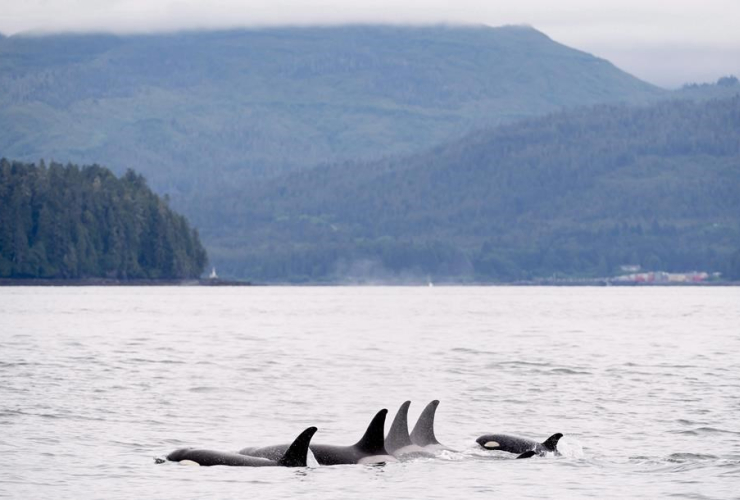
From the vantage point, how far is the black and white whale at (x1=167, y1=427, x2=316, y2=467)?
3319cm

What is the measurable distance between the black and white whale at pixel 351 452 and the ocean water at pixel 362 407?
0.55 m

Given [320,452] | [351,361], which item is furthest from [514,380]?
[320,452]

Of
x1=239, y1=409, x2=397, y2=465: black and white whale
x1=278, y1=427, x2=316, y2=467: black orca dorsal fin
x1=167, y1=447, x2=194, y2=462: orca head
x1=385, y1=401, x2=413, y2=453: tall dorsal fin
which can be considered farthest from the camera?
x1=385, y1=401, x2=413, y2=453: tall dorsal fin

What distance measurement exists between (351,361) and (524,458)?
34913mm

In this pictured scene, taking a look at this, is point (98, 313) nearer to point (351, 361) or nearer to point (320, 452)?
point (351, 361)

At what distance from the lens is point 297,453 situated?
33.2 m

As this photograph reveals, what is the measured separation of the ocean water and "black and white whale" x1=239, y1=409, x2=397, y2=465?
55cm

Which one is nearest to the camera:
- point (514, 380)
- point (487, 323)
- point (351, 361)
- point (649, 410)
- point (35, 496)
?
point (35, 496)

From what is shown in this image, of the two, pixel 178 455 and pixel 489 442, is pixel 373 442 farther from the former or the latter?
pixel 178 455

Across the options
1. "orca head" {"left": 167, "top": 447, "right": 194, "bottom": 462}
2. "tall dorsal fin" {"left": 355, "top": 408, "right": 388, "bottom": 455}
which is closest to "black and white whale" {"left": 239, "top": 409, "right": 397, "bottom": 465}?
"tall dorsal fin" {"left": 355, "top": 408, "right": 388, "bottom": 455}

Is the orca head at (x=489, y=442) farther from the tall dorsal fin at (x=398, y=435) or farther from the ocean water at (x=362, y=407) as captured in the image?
the tall dorsal fin at (x=398, y=435)

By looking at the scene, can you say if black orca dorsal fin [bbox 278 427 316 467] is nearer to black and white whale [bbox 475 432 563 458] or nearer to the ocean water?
the ocean water

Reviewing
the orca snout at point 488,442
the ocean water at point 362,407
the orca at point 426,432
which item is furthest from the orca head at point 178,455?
the orca snout at point 488,442

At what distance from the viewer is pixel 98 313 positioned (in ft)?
436
